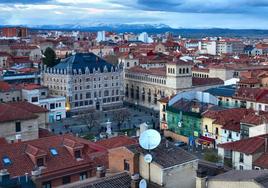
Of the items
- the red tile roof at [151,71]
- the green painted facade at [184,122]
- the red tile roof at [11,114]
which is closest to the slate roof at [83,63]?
the red tile roof at [151,71]

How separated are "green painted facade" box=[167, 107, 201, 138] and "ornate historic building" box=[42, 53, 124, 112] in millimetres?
28970

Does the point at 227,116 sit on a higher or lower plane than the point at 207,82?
lower

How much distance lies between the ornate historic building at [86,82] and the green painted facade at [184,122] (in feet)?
95.0

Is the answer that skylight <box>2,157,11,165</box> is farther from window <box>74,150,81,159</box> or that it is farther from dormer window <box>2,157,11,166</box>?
window <box>74,150,81,159</box>

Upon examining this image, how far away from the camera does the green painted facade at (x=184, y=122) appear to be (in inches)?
2398

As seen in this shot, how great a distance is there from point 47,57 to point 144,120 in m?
44.1

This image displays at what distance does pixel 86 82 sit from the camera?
94000 millimetres

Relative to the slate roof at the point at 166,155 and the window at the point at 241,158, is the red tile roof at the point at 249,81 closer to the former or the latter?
the window at the point at 241,158

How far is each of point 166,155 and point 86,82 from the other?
7081cm

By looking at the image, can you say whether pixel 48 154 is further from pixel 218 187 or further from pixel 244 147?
pixel 244 147

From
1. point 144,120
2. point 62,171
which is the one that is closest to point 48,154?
point 62,171

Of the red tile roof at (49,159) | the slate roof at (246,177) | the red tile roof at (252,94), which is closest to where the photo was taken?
the slate roof at (246,177)

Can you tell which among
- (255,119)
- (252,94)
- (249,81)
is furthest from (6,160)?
(249,81)

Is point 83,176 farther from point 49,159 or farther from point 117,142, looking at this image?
point 117,142
